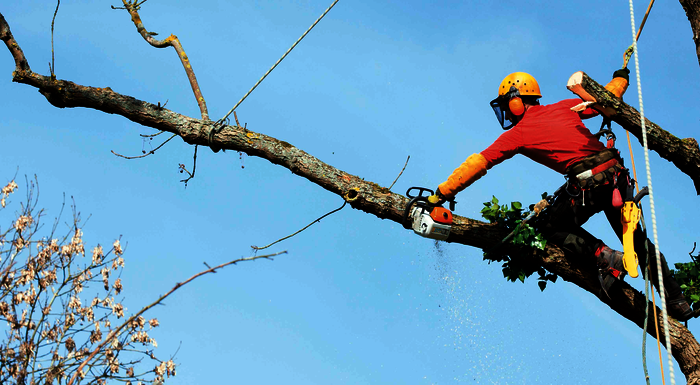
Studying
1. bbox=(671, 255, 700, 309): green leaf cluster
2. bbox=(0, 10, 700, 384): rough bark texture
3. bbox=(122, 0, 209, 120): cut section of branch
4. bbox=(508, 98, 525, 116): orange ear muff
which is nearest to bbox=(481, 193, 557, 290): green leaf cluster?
bbox=(0, 10, 700, 384): rough bark texture

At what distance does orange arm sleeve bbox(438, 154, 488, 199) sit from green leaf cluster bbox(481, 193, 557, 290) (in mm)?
407

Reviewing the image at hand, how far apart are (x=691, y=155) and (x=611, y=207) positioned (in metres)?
0.84

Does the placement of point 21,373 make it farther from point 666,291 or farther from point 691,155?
point 691,155

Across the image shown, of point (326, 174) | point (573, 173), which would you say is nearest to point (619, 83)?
point (573, 173)

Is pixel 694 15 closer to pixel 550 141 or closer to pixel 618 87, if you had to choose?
pixel 618 87

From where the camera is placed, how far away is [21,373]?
23.2 ft

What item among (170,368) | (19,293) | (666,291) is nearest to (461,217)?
(666,291)

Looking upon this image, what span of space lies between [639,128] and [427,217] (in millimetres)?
1797

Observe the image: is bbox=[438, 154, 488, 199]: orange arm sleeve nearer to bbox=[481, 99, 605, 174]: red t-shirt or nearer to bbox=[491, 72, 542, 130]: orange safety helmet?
bbox=[481, 99, 605, 174]: red t-shirt

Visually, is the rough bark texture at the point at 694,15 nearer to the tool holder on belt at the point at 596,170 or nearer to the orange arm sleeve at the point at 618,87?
the orange arm sleeve at the point at 618,87

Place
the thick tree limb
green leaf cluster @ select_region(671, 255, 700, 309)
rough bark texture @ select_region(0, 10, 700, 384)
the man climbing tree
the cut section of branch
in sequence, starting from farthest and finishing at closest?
the cut section of branch, green leaf cluster @ select_region(671, 255, 700, 309), rough bark texture @ select_region(0, 10, 700, 384), the man climbing tree, the thick tree limb

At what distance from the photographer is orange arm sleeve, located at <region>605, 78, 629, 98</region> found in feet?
15.5

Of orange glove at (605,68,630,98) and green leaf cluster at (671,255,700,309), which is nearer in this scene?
orange glove at (605,68,630,98)

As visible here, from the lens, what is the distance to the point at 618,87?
15.5 feet
